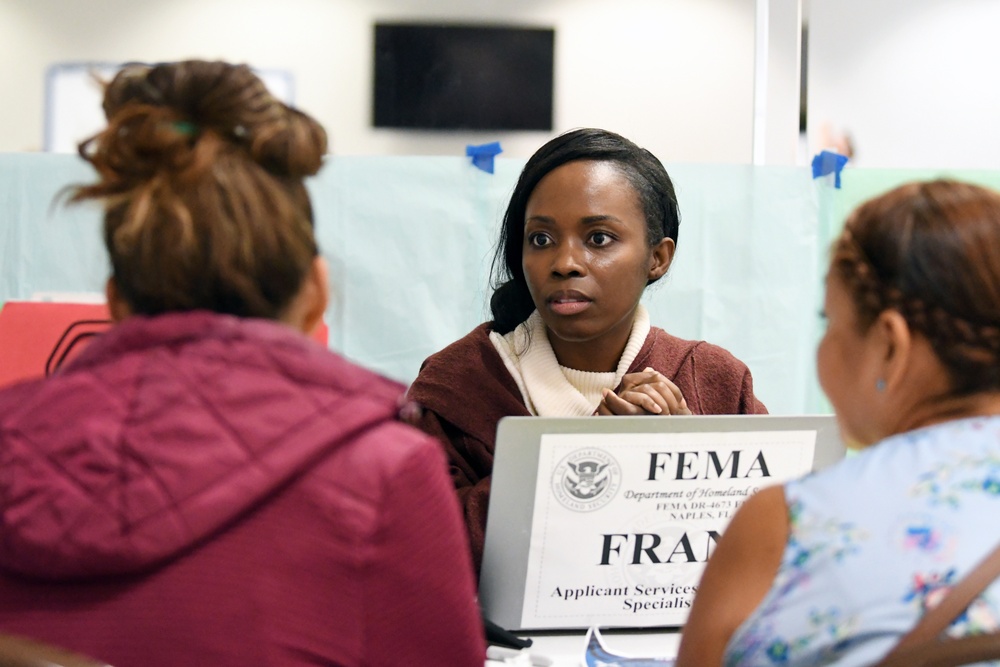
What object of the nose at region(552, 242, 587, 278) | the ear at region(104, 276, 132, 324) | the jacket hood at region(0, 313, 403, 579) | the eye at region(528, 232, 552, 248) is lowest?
the jacket hood at region(0, 313, 403, 579)

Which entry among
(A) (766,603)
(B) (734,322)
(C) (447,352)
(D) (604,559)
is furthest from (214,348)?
(B) (734,322)

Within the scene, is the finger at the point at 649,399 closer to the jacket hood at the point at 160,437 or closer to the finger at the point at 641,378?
the finger at the point at 641,378

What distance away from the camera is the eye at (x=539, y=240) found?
1.68m

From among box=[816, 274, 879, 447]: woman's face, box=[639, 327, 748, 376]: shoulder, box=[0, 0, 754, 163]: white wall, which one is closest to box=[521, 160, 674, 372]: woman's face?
box=[639, 327, 748, 376]: shoulder

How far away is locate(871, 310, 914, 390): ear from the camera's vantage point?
774 millimetres

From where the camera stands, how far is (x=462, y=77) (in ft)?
10.5

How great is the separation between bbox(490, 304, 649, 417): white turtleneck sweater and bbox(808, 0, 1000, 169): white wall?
2.02 m

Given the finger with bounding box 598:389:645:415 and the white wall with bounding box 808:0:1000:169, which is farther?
the white wall with bounding box 808:0:1000:169

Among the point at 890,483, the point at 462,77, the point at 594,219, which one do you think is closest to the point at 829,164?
the point at 594,219

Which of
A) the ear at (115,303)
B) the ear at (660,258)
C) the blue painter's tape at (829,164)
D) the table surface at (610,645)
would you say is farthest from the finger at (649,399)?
the blue painter's tape at (829,164)

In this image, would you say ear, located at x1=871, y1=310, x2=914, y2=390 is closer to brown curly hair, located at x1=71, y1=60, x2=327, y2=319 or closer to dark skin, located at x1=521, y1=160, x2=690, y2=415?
brown curly hair, located at x1=71, y1=60, x2=327, y2=319

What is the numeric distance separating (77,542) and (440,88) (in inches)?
106

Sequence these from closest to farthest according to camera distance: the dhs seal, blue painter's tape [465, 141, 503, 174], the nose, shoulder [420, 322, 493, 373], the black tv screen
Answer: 1. the dhs seal
2. the nose
3. shoulder [420, 322, 493, 373]
4. blue painter's tape [465, 141, 503, 174]
5. the black tv screen

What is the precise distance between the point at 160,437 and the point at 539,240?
106cm
